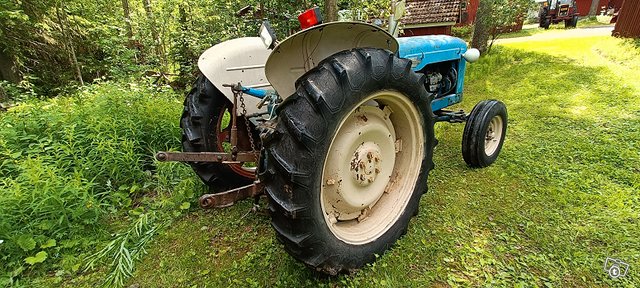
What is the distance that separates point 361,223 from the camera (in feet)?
6.20

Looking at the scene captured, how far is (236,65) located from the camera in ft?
7.19

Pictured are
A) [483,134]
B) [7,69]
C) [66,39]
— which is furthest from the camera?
[66,39]

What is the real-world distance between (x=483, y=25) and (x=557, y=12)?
13.8m

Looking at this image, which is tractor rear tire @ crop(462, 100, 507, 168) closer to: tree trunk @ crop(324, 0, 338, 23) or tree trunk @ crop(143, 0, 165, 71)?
tree trunk @ crop(324, 0, 338, 23)

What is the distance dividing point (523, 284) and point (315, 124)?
1461mm

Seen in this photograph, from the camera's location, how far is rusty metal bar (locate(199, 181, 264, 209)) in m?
1.41

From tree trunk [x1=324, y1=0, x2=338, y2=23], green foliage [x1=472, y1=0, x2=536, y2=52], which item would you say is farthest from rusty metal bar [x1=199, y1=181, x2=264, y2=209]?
green foliage [x1=472, y1=0, x2=536, y2=52]

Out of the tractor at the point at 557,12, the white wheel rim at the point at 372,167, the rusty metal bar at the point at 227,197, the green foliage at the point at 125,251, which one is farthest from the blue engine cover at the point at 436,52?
the tractor at the point at 557,12

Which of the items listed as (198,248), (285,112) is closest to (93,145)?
(198,248)

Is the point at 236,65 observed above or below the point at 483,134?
above

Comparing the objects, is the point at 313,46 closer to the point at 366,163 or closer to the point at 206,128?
the point at 366,163

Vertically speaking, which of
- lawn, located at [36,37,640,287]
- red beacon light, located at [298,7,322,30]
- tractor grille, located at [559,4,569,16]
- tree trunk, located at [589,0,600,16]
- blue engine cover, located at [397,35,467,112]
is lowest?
tree trunk, located at [589,0,600,16]

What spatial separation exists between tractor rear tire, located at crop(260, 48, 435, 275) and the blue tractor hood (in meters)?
0.88

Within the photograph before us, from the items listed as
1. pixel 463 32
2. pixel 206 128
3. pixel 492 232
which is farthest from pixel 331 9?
pixel 463 32
